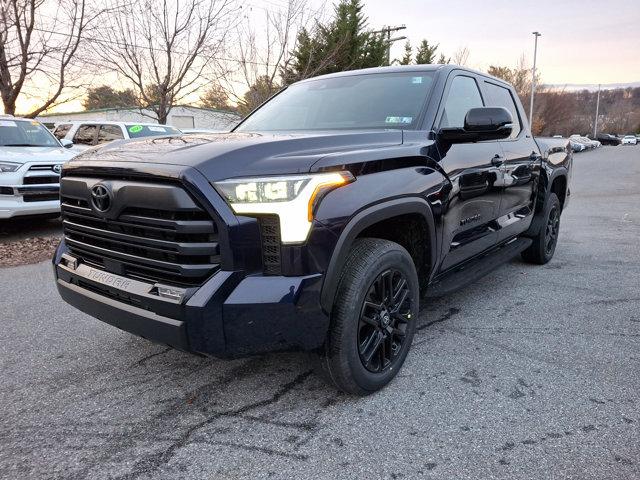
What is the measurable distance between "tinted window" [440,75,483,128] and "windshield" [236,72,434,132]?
192 millimetres

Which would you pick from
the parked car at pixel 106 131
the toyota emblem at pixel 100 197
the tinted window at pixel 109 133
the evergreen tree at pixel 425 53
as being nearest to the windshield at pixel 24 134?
the parked car at pixel 106 131

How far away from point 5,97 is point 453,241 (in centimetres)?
1468

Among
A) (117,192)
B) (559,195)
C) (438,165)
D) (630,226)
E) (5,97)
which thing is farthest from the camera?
(5,97)

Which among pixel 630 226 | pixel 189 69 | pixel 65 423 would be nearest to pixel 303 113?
pixel 65 423

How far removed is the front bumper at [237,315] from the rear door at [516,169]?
2.38 meters

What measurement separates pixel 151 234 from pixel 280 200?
25.3 inches

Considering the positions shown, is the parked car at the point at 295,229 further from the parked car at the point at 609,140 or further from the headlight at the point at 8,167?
the parked car at the point at 609,140

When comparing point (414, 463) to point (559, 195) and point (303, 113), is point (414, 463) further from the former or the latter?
point (559, 195)

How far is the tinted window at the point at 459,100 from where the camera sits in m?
3.41

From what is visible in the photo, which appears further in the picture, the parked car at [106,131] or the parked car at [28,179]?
the parked car at [106,131]

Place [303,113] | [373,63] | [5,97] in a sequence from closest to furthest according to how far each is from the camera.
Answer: [303,113] → [5,97] → [373,63]

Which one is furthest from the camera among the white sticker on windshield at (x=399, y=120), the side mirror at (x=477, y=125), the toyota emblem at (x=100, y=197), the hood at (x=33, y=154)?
the hood at (x=33, y=154)

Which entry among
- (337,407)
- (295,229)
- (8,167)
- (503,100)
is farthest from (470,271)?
(8,167)

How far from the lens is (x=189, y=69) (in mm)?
17578
